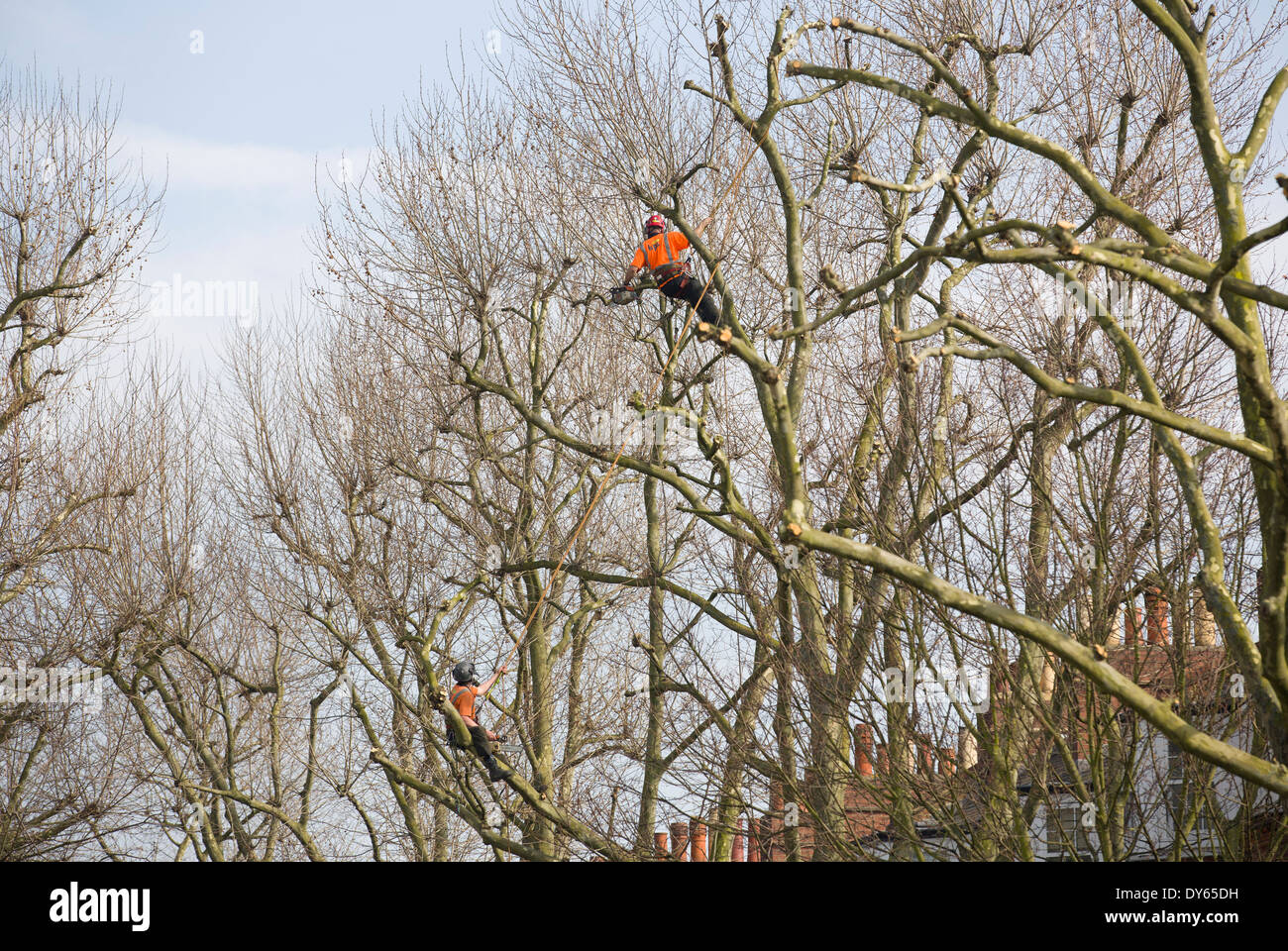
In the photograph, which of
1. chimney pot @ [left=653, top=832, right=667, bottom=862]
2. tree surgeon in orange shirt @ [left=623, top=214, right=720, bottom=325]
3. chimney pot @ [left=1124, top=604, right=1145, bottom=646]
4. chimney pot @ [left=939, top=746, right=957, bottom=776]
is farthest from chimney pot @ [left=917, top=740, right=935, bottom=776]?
Result: tree surgeon in orange shirt @ [left=623, top=214, right=720, bottom=325]

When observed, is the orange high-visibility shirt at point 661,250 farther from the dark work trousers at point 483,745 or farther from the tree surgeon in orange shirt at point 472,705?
the dark work trousers at point 483,745

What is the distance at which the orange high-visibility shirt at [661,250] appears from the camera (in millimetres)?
10727

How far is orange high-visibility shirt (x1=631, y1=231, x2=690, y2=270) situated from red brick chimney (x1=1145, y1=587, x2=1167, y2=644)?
467 centimetres

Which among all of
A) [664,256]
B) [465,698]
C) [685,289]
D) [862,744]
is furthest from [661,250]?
[862,744]

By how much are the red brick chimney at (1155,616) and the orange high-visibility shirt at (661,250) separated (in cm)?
467

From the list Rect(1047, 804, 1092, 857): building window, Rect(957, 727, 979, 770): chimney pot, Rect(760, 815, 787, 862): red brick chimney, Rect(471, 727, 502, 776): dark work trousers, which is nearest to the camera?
Rect(1047, 804, 1092, 857): building window

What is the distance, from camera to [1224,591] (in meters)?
6.25

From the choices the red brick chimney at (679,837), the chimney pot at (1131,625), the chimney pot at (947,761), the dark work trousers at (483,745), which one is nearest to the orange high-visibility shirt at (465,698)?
the dark work trousers at (483,745)

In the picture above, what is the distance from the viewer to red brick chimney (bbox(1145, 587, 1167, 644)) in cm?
849

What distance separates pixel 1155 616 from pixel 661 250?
4897 mm

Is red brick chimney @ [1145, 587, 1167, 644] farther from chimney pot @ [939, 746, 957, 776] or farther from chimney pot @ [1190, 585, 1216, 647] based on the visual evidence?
chimney pot @ [939, 746, 957, 776]
